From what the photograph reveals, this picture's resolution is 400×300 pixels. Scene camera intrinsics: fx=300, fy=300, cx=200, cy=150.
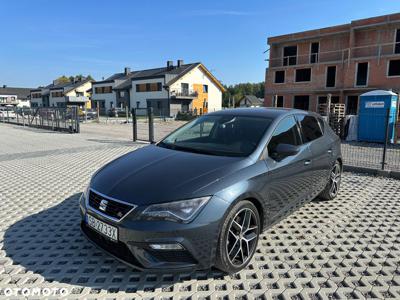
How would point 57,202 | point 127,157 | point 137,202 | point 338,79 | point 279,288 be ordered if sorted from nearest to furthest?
1. point 137,202
2. point 279,288
3. point 127,157
4. point 57,202
5. point 338,79

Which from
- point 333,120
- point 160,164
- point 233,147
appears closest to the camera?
point 160,164

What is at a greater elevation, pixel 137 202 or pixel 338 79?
pixel 338 79

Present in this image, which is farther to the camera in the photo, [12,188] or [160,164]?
[12,188]

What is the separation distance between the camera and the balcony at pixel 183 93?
49500 mm

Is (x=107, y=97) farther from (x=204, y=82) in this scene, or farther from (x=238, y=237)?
(x=238, y=237)

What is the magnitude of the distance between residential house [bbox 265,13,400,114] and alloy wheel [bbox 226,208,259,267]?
→ 23.0 m

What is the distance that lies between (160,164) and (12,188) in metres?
4.13

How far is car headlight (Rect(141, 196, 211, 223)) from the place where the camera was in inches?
100

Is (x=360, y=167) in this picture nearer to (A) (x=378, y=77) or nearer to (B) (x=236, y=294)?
(B) (x=236, y=294)

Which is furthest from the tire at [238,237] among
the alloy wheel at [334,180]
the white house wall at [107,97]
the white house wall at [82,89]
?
the white house wall at [82,89]

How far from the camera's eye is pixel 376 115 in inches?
529

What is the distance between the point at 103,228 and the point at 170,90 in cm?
4775

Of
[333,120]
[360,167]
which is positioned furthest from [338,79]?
[360,167]

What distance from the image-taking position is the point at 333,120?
16.9m
